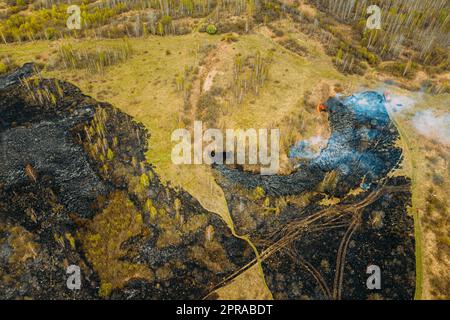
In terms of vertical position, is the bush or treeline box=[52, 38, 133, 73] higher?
the bush

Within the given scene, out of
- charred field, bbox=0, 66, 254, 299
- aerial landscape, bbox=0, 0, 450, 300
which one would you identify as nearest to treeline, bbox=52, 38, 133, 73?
aerial landscape, bbox=0, 0, 450, 300

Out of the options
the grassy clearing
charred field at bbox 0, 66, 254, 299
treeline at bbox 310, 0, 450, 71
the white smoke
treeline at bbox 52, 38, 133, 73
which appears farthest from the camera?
treeline at bbox 310, 0, 450, 71

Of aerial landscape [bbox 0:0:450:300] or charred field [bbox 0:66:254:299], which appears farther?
aerial landscape [bbox 0:0:450:300]

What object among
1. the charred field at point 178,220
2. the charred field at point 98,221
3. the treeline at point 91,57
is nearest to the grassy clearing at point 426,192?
the charred field at point 178,220

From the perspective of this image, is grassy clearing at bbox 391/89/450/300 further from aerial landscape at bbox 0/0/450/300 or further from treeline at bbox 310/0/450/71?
treeline at bbox 310/0/450/71

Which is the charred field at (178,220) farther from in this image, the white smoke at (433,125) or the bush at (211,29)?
the bush at (211,29)

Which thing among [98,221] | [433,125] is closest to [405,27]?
[433,125]

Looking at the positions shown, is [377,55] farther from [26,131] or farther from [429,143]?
[26,131]

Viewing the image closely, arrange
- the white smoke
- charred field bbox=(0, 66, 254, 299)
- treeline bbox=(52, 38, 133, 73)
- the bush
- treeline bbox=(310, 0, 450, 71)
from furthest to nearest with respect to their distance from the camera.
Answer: the bush < treeline bbox=(310, 0, 450, 71) < treeline bbox=(52, 38, 133, 73) < the white smoke < charred field bbox=(0, 66, 254, 299)
